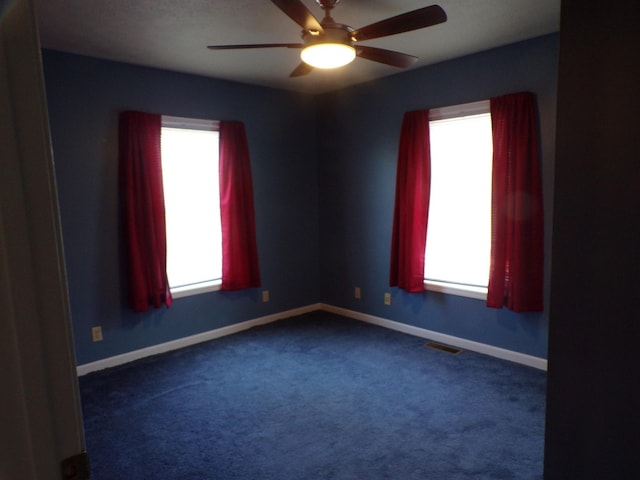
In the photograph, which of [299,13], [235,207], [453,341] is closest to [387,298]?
[453,341]

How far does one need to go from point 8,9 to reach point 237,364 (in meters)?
3.29

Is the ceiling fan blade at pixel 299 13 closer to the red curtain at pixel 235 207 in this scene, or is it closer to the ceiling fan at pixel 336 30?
the ceiling fan at pixel 336 30

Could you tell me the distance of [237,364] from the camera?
11.6ft

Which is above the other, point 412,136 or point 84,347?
point 412,136

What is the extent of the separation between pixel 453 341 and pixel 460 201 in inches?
48.9

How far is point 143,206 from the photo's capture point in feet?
11.6

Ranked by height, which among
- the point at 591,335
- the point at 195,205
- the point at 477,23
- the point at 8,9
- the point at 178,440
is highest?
the point at 477,23

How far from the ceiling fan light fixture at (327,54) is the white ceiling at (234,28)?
0.34 metres

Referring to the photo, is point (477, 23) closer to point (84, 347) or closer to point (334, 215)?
point (334, 215)

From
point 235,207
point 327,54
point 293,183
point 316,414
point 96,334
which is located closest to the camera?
point 327,54

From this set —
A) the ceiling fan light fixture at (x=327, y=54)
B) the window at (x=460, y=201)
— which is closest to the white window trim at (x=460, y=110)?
the window at (x=460, y=201)

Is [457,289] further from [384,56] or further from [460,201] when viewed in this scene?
[384,56]

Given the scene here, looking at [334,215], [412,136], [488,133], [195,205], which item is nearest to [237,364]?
[195,205]

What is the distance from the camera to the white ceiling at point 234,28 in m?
2.47
